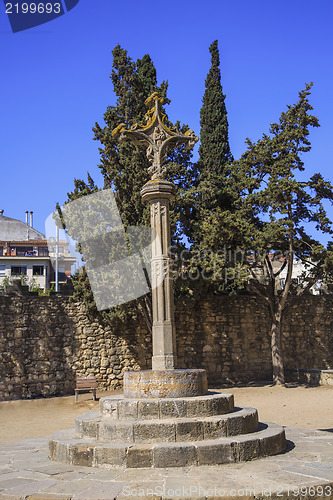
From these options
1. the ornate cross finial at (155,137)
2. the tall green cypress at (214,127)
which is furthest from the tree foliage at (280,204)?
the ornate cross finial at (155,137)

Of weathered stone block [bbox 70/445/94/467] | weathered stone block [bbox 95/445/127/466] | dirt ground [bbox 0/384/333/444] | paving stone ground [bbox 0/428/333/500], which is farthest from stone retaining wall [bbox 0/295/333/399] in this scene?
weathered stone block [bbox 95/445/127/466]

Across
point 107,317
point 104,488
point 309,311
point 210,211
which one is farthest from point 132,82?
point 104,488

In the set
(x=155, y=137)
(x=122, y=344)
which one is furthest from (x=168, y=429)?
(x=122, y=344)

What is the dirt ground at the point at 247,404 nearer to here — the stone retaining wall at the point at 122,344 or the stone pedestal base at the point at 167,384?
the stone retaining wall at the point at 122,344

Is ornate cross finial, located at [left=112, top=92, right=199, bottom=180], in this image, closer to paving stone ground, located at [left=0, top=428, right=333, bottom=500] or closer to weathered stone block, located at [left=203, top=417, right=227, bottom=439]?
weathered stone block, located at [left=203, top=417, right=227, bottom=439]

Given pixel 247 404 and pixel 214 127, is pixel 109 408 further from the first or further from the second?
pixel 214 127

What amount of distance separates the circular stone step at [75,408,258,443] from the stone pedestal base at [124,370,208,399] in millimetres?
562

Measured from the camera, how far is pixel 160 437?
17.7 feet

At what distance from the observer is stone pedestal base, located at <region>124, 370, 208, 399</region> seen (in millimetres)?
6188

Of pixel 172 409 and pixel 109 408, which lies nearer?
pixel 172 409

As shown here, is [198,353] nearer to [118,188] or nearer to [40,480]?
[118,188]

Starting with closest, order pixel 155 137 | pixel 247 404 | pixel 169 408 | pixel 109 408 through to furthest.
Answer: pixel 169 408 → pixel 109 408 → pixel 155 137 → pixel 247 404

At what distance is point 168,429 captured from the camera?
5.41 metres

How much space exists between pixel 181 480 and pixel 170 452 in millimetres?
571
